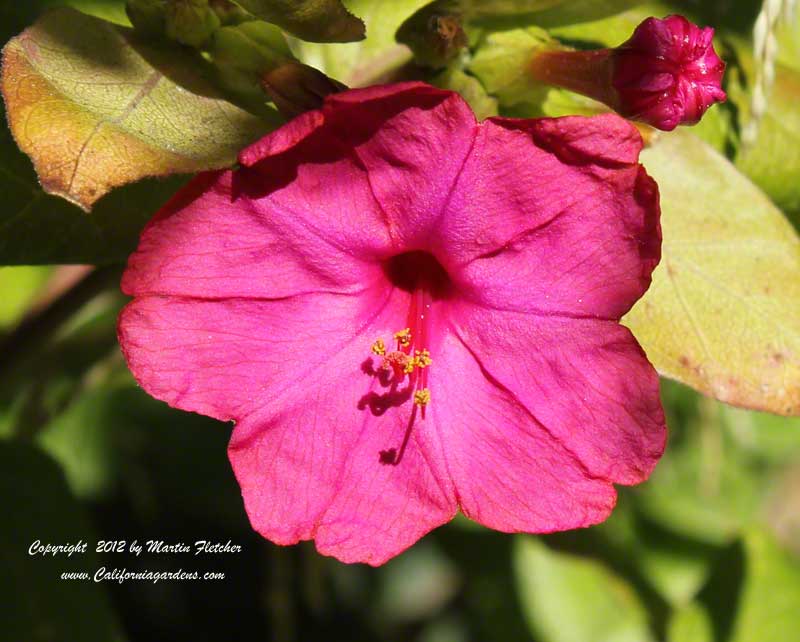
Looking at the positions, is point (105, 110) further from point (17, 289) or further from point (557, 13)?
point (17, 289)

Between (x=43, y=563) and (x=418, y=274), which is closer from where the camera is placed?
(x=418, y=274)

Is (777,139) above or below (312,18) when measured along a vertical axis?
below

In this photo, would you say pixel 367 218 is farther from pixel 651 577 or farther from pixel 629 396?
pixel 651 577

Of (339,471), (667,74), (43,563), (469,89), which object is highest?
(667,74)

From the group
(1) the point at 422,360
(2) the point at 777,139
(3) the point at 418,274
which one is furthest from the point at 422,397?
(2) the point at 777,139

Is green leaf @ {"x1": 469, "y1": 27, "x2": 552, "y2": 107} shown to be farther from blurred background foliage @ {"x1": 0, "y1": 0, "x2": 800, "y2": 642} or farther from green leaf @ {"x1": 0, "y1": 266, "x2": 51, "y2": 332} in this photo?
green leaf @ {"x1": 0, "y1": 266, "x2": 51, "y2": 332}

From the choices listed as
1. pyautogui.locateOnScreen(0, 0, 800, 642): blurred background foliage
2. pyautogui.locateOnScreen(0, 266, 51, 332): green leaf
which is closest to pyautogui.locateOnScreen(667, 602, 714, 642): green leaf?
pyautogui.locateOnScreen(0, 0, 800, 642): blurred background foliage
